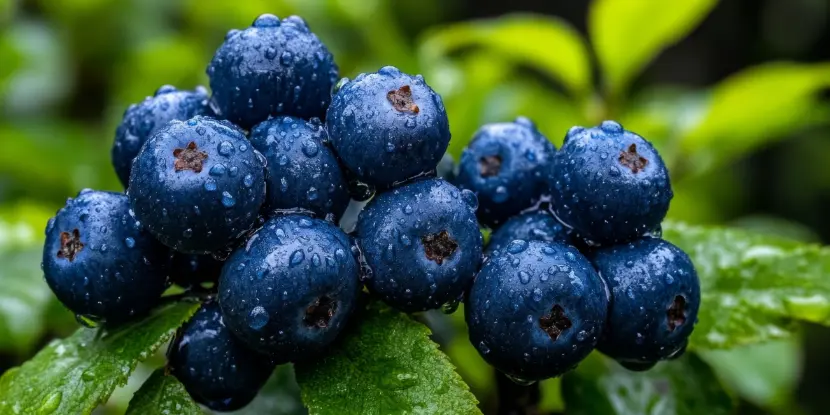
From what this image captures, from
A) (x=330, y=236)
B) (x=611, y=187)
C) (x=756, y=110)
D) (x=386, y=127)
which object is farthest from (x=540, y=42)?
(x=330, y=236)

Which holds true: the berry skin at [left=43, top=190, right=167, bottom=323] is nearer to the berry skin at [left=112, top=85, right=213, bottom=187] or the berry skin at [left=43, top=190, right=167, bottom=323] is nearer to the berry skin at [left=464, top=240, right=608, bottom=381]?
the berry skin at [left=112, top=85, right=213, bottom=187]

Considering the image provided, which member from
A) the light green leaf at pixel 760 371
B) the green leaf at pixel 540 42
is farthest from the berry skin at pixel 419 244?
the green leaf at pixel 540 42

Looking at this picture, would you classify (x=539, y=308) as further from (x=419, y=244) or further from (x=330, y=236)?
(x=330, y=236)

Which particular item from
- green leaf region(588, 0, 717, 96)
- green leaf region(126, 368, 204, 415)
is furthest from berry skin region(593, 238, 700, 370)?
green leaf region(588, 0, 717, 96)

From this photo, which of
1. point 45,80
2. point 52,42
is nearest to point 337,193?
point 45,80

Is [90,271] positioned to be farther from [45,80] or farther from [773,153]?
[773,153]

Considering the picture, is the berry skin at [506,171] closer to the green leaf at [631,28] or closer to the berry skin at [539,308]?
Result: the berry skin at [539,308]
